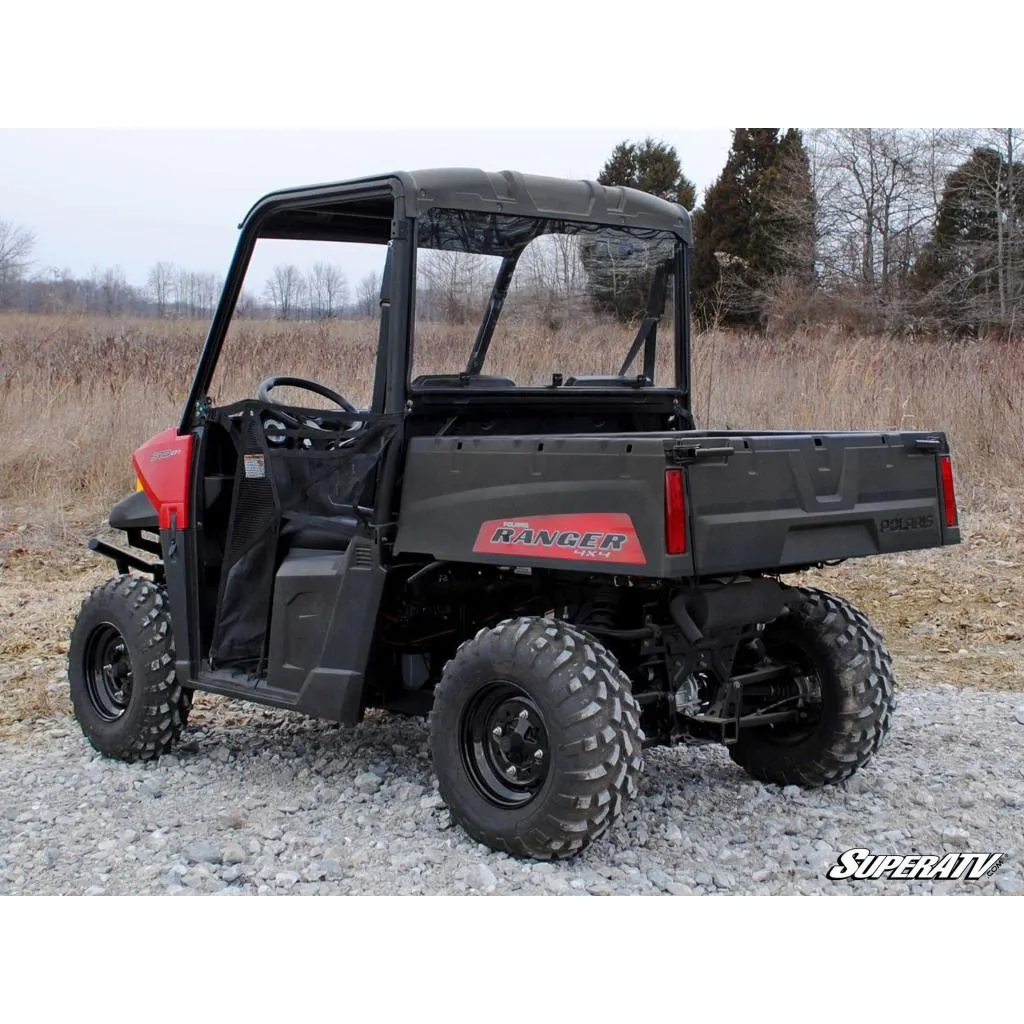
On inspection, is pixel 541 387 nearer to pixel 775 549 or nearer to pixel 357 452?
pixel 357 452

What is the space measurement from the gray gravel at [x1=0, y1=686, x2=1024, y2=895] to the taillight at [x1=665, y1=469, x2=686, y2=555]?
1046 mm

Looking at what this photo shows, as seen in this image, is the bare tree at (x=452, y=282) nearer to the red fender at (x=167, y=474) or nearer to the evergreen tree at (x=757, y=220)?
the red fender at (x=167, y=474)

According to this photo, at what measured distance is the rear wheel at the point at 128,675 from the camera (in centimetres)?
504

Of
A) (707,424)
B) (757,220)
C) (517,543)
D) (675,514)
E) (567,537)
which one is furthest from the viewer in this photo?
(757,220)

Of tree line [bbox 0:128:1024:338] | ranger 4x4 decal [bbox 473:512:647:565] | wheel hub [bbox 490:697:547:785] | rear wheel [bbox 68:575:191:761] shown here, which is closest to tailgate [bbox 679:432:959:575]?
ranger 4x4 decal [bbox 473:512:647:565]

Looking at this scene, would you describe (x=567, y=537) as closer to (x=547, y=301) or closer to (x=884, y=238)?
(x=547, y=301)

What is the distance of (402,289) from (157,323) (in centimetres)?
1048

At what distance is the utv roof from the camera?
14.2 feet

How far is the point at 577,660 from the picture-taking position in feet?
12.4

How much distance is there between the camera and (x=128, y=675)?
526cm

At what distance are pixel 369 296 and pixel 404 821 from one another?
5.98 ft

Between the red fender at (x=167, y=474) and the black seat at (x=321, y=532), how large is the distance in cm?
48

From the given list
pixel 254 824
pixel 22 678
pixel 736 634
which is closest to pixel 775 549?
pixel 736 634

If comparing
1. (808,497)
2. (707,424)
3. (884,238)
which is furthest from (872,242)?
(808,497)
